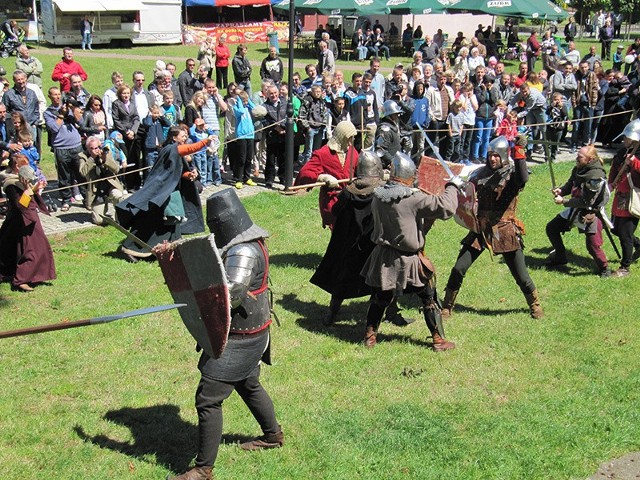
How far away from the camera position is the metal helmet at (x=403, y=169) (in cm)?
717

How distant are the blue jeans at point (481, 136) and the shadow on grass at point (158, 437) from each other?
10.7m

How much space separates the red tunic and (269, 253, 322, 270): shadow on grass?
910 millimetres

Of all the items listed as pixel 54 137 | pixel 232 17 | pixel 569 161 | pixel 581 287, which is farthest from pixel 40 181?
pixel 232 17

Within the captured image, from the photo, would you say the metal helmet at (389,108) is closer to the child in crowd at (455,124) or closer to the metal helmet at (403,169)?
the metal helmet at (403,169)

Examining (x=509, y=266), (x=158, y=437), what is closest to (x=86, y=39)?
(x=509, y=266)

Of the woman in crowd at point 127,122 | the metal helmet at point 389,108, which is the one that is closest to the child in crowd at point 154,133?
the woman in crowd at point 127,122

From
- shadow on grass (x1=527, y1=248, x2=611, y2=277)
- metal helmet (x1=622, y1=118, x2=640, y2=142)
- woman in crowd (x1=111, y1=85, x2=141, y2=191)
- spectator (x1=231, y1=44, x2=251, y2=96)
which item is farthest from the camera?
spectator (x1=231, y1=44, x2=251, y2=96)

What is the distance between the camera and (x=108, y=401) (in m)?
6.80

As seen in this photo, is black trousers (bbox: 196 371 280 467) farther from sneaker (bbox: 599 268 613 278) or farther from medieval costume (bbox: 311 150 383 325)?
sneaker (bbox: 599 268 613 278)

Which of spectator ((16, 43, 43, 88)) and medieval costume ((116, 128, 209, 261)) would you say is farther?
spectator ((16, 43, 43, 88))

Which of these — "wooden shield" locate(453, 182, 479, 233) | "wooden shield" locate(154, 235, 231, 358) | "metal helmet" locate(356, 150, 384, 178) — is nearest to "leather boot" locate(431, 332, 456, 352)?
"wooden shield" locate(453, 182, 479, 233)

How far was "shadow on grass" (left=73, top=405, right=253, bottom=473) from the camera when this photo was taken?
6016mm

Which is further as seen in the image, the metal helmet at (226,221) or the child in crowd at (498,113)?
the child in crowd at (498,113)

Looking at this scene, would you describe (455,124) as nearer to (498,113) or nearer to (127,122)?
(498,113)
